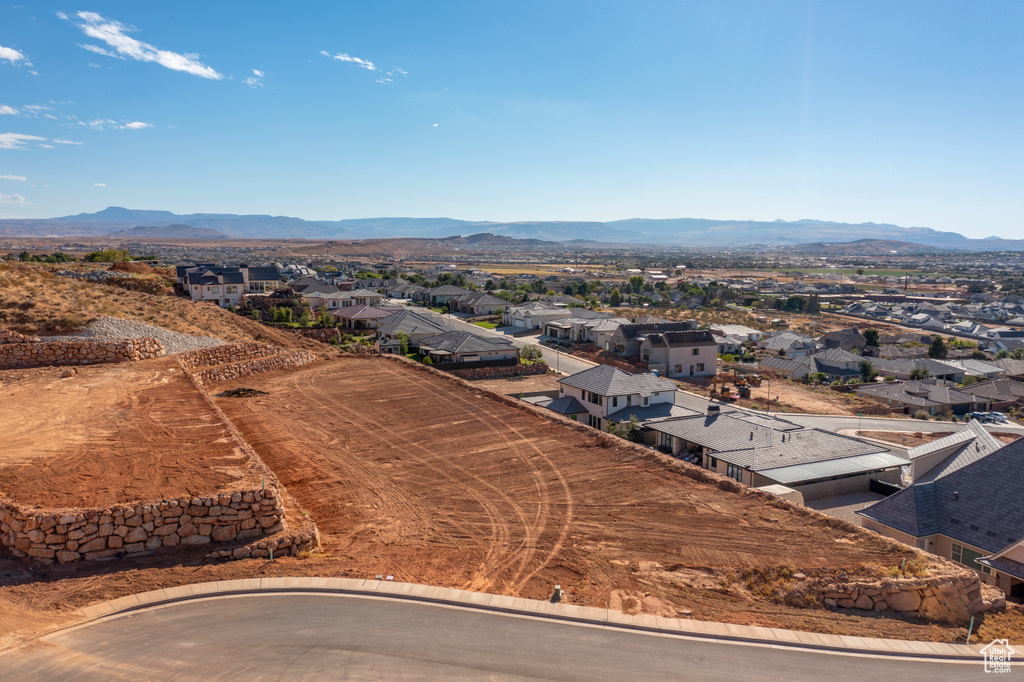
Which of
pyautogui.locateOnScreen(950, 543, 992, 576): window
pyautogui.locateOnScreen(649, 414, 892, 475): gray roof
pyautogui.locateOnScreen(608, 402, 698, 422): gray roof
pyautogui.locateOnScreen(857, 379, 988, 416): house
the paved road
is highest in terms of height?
the paved road

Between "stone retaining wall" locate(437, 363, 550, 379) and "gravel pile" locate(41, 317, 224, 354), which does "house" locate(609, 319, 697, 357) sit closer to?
"stone retaining wall" locate(437, 363, 550, 379)

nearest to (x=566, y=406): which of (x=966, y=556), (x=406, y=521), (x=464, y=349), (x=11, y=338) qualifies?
(x=464, y=349)

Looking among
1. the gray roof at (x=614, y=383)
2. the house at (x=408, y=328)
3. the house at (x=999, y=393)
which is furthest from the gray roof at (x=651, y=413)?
the house at (x=999, y=393)

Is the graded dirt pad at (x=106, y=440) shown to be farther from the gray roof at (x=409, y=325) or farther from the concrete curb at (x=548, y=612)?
the gray roof at (x=409, y=325)

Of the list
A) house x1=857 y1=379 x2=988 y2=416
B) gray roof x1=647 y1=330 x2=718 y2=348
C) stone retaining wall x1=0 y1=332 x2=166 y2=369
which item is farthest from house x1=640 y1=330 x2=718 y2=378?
stone retaining wall x1=0 y1=332 x2=166 y2=369

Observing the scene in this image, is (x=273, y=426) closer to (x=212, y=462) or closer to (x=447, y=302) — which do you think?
(x=212, y=462)

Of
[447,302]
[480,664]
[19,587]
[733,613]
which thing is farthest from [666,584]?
[447,302]

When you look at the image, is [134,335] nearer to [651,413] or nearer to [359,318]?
[651,413]
